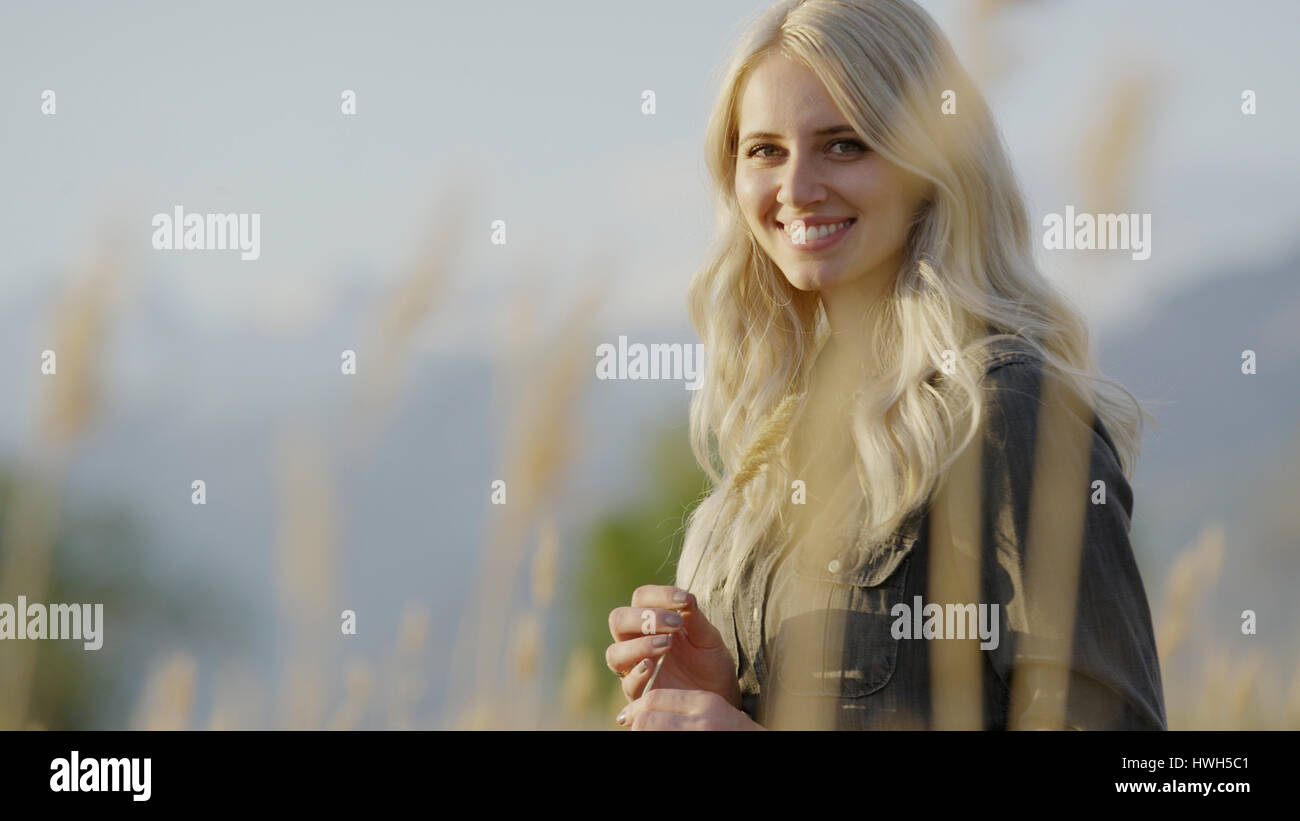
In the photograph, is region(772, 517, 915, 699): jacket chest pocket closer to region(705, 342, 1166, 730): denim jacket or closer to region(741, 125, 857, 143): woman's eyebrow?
region(705, 342, 1166, 730): denim jacket

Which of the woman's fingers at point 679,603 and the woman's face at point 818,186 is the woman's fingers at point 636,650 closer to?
the woman's fingers at point 679,603

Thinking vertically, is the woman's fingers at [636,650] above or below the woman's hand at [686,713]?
above

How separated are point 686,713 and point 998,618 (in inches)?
16.1

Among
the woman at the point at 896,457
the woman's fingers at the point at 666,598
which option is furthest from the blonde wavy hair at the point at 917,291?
the woman's fingers at the point at 666,598

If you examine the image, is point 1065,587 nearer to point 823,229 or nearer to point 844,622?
point 844,622

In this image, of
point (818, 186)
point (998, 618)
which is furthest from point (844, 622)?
point (818, 186)

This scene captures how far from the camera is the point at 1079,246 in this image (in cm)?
122

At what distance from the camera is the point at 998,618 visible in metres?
1.40

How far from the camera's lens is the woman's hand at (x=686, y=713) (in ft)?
4.56

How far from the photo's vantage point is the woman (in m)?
1.38
